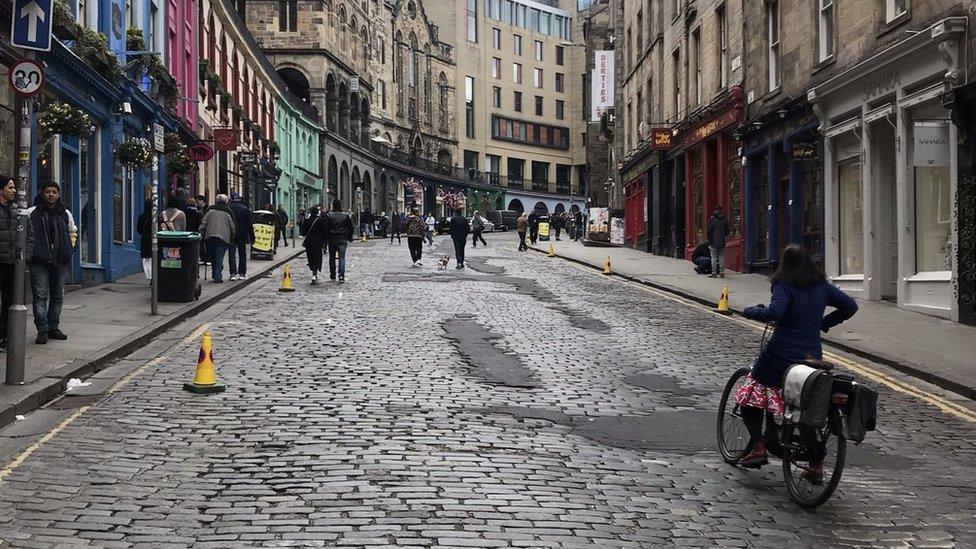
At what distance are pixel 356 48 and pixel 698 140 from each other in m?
41.5

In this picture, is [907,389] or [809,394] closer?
[809,394]

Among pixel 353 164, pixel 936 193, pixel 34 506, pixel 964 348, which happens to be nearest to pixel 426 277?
pixel 936 193

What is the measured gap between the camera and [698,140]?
103ft

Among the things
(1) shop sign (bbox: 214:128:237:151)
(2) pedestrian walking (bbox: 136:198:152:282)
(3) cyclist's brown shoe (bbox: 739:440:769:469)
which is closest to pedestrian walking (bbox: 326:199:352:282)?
(2) pedestrian walking (bbox: 136:198:152:282)

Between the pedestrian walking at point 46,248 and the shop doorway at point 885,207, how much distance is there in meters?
13.2

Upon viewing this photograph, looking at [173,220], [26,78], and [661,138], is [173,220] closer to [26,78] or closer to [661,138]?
[26,78]

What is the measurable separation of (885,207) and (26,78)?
14.3 m

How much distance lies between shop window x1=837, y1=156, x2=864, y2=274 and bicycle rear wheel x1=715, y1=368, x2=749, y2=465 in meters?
13.3

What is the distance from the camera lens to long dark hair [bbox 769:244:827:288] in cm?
646

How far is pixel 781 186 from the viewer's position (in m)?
24.6

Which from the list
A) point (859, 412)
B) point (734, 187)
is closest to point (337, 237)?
point (734, 187)

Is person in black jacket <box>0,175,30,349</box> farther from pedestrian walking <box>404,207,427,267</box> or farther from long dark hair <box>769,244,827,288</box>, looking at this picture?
pedestrian walking <box>404,207,427,267</box>

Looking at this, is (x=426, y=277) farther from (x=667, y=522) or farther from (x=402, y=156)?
(x=402, y=156)

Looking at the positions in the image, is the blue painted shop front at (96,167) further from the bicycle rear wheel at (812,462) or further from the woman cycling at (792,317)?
the bicycle rear wheel at (812,462)
